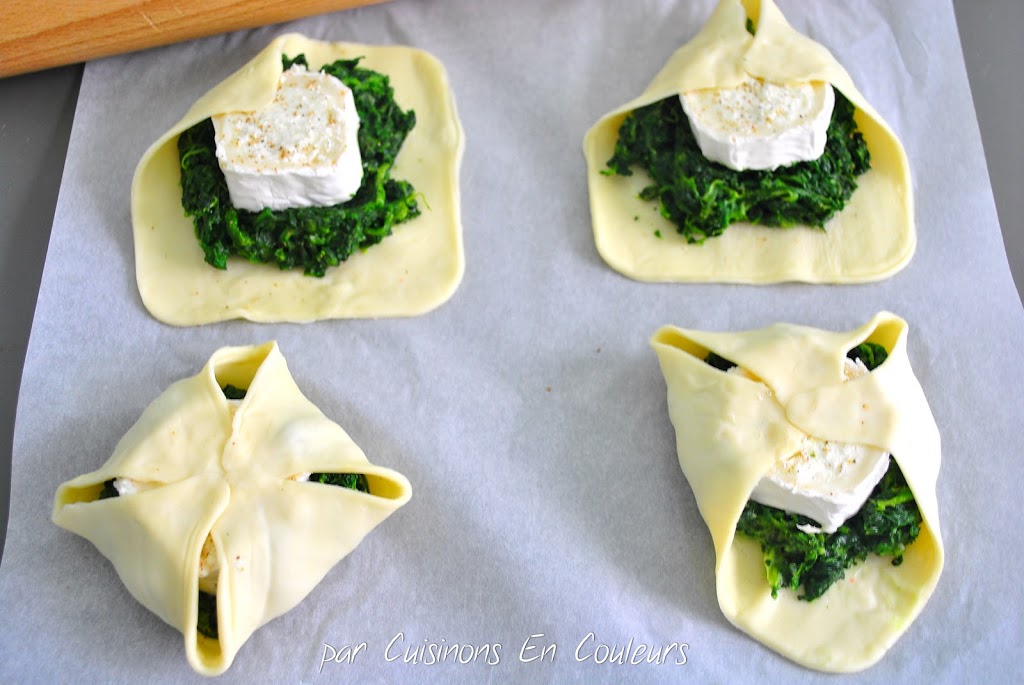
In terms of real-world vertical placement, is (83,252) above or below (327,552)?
above

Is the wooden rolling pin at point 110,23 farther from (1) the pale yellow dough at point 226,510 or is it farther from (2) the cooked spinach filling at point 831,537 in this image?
(2) the cooked spinach filling at point 831,537

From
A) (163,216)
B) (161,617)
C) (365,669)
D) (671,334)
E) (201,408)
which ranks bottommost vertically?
(365,669)

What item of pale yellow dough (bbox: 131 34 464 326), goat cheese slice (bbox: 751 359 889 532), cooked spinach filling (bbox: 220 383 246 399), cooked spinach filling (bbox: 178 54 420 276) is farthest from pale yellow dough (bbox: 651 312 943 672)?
cooked spinach filling (bbox: 220 383 246 399)

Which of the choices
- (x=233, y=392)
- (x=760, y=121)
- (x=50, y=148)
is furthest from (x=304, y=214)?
(x=760, y=121)

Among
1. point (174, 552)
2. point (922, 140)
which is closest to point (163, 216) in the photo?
point (174, 552)

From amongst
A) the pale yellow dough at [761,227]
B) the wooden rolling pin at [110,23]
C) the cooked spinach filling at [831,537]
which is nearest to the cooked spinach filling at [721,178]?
the pale yellow dough at [761,227]

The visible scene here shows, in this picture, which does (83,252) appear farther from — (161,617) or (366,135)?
(161,617)

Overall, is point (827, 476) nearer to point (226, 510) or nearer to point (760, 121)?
point (760, 121)
